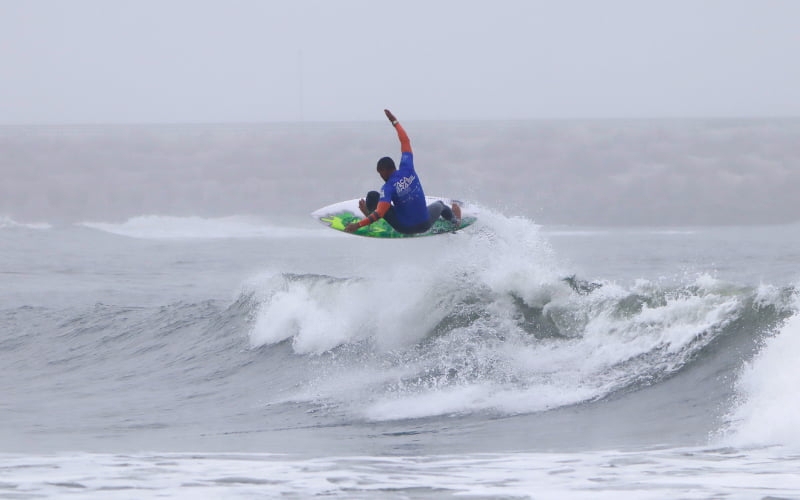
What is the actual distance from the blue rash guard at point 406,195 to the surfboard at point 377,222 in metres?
1.03

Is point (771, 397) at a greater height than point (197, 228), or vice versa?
point (197, 228)

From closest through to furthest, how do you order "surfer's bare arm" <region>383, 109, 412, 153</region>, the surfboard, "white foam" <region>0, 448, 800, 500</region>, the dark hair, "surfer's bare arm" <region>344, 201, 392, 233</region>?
1. "white foam" <region>0, 448, 800, 500</region>
2. "surfer's bare arm" <region>383, 109, 412, 153</region>
3. "surfer's bare arm" <region>344, 201, 392, 233</region>
4. the dark hair
5. the surfboard

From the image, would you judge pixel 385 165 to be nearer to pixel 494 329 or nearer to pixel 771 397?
pixel 494 329

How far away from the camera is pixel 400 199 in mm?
11258

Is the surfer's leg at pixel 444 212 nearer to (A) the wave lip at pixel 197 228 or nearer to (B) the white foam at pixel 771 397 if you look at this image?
(B) the white foam at pixel 771 397

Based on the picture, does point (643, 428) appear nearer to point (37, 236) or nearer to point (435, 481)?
point (435, 481)

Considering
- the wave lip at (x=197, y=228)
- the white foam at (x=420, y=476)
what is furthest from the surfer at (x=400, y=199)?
the wave lip at (x=197, y=228)

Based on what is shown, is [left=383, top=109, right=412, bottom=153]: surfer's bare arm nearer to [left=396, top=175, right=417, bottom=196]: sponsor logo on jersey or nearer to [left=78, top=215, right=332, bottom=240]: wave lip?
[left=396, top=175, right=417, bottom=196]: sponsor logo on jersey

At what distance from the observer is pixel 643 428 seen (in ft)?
28.7

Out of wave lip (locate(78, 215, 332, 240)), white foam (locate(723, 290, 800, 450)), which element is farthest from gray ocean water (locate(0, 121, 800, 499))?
wave lip (locate(78, 215, 332, 240))

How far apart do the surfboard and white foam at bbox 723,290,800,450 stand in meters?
4.53

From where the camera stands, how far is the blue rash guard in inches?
435

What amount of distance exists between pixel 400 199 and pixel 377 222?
1695 mm

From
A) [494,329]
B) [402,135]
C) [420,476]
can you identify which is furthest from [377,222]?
[420,476]
